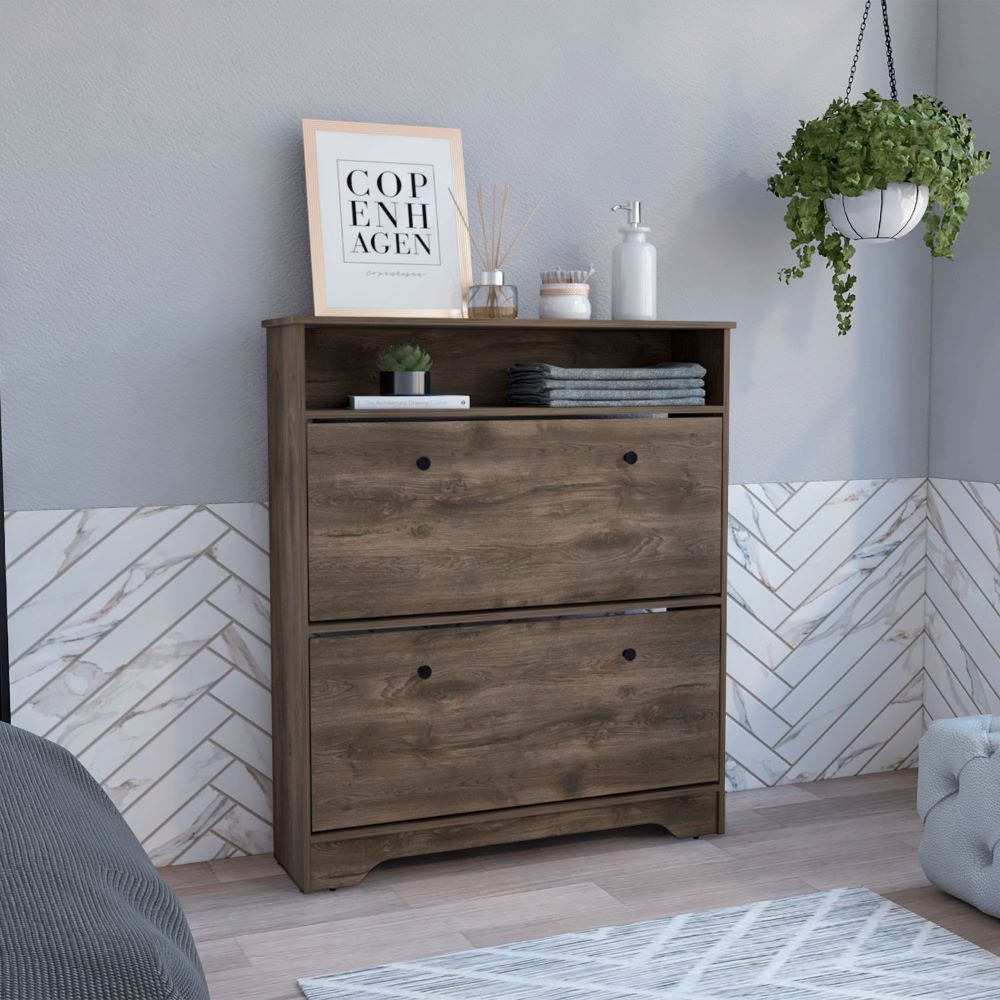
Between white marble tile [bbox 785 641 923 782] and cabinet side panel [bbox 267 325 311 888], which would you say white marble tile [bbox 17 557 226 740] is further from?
white marble tile [bbox 785 641 923 782]

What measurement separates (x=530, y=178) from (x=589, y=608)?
107cm

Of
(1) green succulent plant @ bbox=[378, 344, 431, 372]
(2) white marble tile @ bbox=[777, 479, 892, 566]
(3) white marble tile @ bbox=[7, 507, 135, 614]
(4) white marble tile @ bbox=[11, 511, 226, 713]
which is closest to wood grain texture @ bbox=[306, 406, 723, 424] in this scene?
(1) green succulent plant @ bbox=[378, 344, 431, 372]

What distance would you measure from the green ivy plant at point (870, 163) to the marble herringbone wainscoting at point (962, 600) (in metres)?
0.67

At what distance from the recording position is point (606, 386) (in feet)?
9.39

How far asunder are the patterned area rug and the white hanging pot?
5.18 feet

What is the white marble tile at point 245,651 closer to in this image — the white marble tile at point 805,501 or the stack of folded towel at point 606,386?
the stack of folded towel at point 606,386

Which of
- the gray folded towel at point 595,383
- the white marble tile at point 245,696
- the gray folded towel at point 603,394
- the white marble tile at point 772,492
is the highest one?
the gray folded towel at point 595,383

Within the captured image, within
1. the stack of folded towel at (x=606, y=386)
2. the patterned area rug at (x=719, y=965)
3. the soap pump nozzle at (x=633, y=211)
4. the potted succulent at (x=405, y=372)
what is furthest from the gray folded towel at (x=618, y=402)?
the patterned area rug at (x=719, y=965)

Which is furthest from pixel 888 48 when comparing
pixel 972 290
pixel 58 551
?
pixel 58 551

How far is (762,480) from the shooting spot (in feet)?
11.2

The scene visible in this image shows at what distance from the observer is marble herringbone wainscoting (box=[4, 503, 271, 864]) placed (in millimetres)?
2750

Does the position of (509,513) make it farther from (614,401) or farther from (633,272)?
(633,272)

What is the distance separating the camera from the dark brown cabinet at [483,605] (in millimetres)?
Answer: 2664

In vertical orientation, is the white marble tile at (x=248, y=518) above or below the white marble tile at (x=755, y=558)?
above
